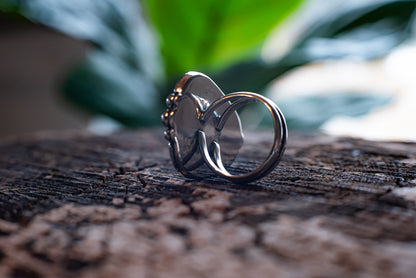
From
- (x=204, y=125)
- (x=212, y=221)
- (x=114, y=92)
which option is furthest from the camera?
(x=114, y=92)

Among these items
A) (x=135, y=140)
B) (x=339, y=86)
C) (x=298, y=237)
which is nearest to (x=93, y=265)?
(x=298, y=237)

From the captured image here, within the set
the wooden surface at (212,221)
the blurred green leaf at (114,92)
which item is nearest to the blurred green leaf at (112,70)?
the blurred green leaf at (114,92)

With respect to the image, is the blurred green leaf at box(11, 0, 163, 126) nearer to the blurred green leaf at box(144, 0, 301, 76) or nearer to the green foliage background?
the green foliage background

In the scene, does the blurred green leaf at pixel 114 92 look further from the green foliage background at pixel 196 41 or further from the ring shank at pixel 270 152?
the ring shank at pixel 270 152

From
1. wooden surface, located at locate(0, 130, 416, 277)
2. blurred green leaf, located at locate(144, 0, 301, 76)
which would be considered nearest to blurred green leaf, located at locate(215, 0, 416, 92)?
blurred green leaf, located at locate(144, 0, 301, 76)

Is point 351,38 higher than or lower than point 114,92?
higher

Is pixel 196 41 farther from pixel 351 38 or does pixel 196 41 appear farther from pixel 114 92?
pixel 351 38

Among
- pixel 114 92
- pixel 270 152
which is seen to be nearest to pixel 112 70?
pixel 114 92
